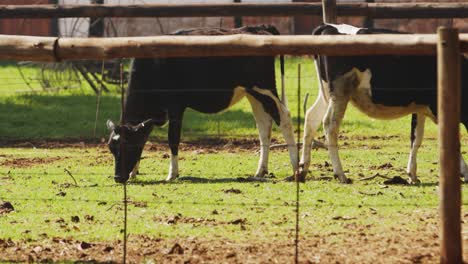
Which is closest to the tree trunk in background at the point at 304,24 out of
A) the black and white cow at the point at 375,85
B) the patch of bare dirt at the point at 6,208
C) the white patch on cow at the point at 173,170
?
the white patch on cow at the point at 173,170

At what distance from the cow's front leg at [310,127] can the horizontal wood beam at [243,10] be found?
3.01m

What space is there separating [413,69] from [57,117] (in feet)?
30.3

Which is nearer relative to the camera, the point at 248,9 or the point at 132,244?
the point at 132,244

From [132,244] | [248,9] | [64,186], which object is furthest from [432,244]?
→ [248,9]

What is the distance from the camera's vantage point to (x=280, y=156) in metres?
16.8

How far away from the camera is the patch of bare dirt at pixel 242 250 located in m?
9.11

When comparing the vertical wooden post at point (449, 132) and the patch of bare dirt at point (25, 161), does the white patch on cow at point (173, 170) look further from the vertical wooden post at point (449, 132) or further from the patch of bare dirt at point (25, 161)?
the vertical wooden post at point (449, 132)

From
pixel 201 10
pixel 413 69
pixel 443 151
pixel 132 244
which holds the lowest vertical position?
pixel 132 244

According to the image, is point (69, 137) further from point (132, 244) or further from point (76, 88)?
point (132, 244)

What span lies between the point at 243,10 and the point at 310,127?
379 centimetres

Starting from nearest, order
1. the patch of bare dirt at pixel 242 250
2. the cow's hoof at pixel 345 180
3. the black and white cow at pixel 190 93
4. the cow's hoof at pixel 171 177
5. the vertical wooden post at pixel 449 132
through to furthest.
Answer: the vertical wooden post at pixel 449 132, the patch of bare dirt at pixel 242 250, the cow's hoof at pixel 345 180, the cow's hoof at pixel 171 177, the black and white cow at pixel 190 93

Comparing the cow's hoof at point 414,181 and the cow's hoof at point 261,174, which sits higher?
the cow's hoof at point 261,174

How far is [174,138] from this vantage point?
15016mm

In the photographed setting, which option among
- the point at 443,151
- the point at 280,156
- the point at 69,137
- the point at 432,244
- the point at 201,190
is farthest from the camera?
the point at 69,137
